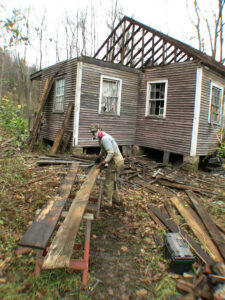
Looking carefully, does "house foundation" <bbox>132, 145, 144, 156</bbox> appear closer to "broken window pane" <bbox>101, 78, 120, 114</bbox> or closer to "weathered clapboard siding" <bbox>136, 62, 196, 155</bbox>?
"weathered clapboard siding" <bbox>136, 62, 196, 155</bbox>

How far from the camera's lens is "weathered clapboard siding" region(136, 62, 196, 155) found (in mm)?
9906

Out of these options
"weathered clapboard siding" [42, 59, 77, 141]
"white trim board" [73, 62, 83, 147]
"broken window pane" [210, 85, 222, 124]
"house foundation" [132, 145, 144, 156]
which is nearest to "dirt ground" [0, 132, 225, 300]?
"white trim board" [73, 62, 83, 147]

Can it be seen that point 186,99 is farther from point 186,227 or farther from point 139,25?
point 186,227

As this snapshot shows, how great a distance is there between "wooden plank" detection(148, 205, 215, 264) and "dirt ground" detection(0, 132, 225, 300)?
133 millimetres

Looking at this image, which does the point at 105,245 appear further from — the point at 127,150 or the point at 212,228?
the point at 127,150

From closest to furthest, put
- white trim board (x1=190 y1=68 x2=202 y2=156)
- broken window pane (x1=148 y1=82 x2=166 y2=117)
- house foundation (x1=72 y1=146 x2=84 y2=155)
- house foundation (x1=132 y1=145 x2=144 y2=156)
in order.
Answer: white trim board (x1=190 y1=68 x2=202 y2=156) < house foundation (x1=72 y1=146 x2=84 y2=155) < broken window pane (x1=148 y1=82 x2=166 y2=117) < house foundation (x1=132 y1=145 x2=144 y2=156)

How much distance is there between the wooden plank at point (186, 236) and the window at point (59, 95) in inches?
316

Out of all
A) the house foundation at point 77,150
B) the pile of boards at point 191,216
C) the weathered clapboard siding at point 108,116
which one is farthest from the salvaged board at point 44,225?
the weathered clapboard siding at point 108,116

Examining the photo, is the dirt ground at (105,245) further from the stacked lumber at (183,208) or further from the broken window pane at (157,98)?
the broken window pane at (157,98)

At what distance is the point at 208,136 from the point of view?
35.3 feet

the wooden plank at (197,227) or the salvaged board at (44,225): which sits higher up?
the salvaged board at (44,225)

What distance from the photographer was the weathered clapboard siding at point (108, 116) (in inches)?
402

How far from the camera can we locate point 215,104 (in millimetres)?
11117

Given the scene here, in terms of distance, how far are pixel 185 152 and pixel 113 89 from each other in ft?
15.5
